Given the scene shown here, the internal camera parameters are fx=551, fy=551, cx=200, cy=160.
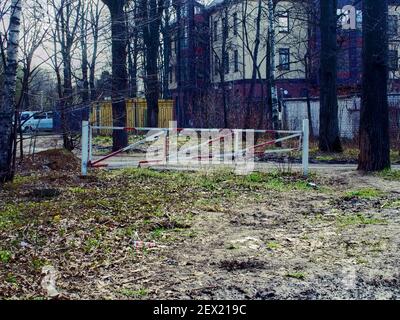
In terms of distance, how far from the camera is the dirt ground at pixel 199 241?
4.68m

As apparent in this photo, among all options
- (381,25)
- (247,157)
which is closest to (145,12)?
(247,157)

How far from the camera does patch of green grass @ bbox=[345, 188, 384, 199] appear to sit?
1012 centimetres

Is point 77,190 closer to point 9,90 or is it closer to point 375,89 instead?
point 9,90

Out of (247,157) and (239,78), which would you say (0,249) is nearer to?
(247,157)

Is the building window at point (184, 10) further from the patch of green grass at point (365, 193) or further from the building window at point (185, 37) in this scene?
the patch of green grass at point (365, 193)

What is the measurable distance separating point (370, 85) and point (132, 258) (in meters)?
10.3

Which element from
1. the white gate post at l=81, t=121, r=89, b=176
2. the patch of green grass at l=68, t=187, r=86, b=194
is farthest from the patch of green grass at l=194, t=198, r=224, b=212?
the white gate post at l=81, t=121, r=89, b=176

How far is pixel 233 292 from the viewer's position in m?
4.53

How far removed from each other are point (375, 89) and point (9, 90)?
29.1 ft

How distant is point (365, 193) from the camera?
409 inches

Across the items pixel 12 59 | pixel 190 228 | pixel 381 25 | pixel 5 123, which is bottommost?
pixel 190 228

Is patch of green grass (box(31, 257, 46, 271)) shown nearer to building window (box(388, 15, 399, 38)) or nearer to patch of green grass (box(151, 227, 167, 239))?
patch of green grass (box(151, 227, 167, 239))

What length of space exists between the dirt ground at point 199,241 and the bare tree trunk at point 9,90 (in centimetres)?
67

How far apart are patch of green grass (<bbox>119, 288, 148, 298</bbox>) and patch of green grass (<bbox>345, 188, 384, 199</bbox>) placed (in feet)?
21.1
